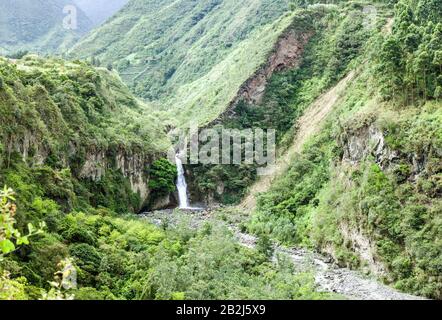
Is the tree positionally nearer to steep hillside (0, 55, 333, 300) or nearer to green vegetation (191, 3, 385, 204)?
steep hillside (0, 55, 333, 300)

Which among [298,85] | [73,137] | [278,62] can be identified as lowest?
[73,137]

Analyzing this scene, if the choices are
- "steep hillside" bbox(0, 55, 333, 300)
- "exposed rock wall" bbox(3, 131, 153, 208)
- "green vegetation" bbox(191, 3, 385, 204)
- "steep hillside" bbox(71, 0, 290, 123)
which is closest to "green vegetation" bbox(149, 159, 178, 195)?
"steep hillside" bbox(0, 55, 333, 300)

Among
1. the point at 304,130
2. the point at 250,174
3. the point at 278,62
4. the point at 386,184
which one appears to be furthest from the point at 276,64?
the point at 386,184

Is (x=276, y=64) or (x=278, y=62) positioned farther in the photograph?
(x=278, y=62)

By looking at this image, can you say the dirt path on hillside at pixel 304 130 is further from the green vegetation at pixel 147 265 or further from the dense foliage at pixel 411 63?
the green vegetation at pixel 147 265

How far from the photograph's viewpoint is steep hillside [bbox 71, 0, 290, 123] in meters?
88.4

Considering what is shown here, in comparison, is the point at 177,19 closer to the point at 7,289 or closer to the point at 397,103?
the point at 397,103

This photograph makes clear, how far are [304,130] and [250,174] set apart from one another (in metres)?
8.99

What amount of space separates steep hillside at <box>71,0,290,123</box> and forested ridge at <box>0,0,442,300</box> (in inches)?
51.3

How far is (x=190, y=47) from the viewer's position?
14538 cm

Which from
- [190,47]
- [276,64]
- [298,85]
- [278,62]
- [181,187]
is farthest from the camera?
[190,47]

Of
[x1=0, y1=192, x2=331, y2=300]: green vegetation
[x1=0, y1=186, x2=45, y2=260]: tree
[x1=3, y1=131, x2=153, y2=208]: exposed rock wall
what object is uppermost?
[x1=0, y1=186, x2=45, y2=260]: tree

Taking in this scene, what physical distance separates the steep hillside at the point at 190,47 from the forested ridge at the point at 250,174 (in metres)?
1.30

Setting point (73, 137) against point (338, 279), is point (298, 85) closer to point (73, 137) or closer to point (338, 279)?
point (73, 137)
